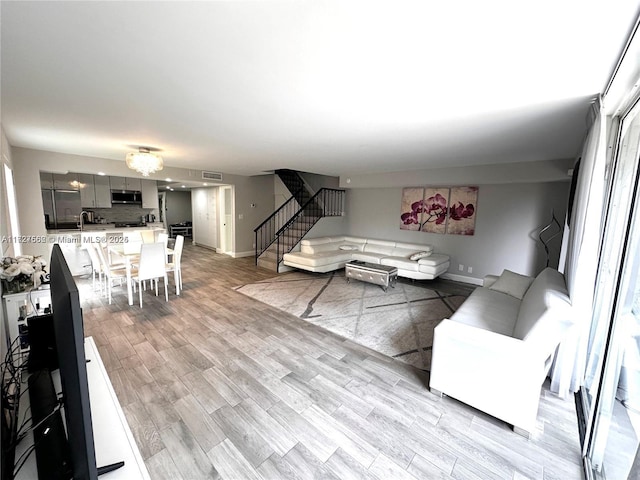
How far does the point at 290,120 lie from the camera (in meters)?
2.67

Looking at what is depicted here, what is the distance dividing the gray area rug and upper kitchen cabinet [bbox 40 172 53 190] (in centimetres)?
471

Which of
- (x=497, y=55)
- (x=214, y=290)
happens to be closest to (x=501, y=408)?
(x=497, y=55)

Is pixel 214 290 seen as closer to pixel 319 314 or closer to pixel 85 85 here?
pixel 319 314

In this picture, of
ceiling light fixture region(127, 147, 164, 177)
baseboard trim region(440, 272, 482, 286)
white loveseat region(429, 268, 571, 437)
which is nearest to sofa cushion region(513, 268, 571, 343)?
white loveseat region(429, 268, 571, 437)

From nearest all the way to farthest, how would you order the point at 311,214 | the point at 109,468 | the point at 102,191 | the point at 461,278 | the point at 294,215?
the point at 109,468 → the point at 461,278 → the point at 102,191 → the point at 294,215 → the point at 311,214

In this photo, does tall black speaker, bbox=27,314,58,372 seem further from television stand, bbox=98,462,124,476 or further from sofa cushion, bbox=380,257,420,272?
sofa cushion, bbox=380,257,420,272

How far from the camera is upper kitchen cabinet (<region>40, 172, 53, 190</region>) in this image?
5457 millimetres

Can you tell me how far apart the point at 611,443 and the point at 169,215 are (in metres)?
12.8

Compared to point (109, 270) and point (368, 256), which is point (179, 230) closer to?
point (109, 270)

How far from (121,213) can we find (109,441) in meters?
7.93

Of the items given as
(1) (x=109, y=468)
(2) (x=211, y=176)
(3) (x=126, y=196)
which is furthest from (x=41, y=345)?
(3) (x=126, y=196)

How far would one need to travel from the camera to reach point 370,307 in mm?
4074

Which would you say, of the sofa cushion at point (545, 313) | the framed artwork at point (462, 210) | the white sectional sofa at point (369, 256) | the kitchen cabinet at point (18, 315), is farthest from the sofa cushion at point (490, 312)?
the kitchen cabinet at point (18, 315)

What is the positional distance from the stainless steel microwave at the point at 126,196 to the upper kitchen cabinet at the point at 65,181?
0.72 m
